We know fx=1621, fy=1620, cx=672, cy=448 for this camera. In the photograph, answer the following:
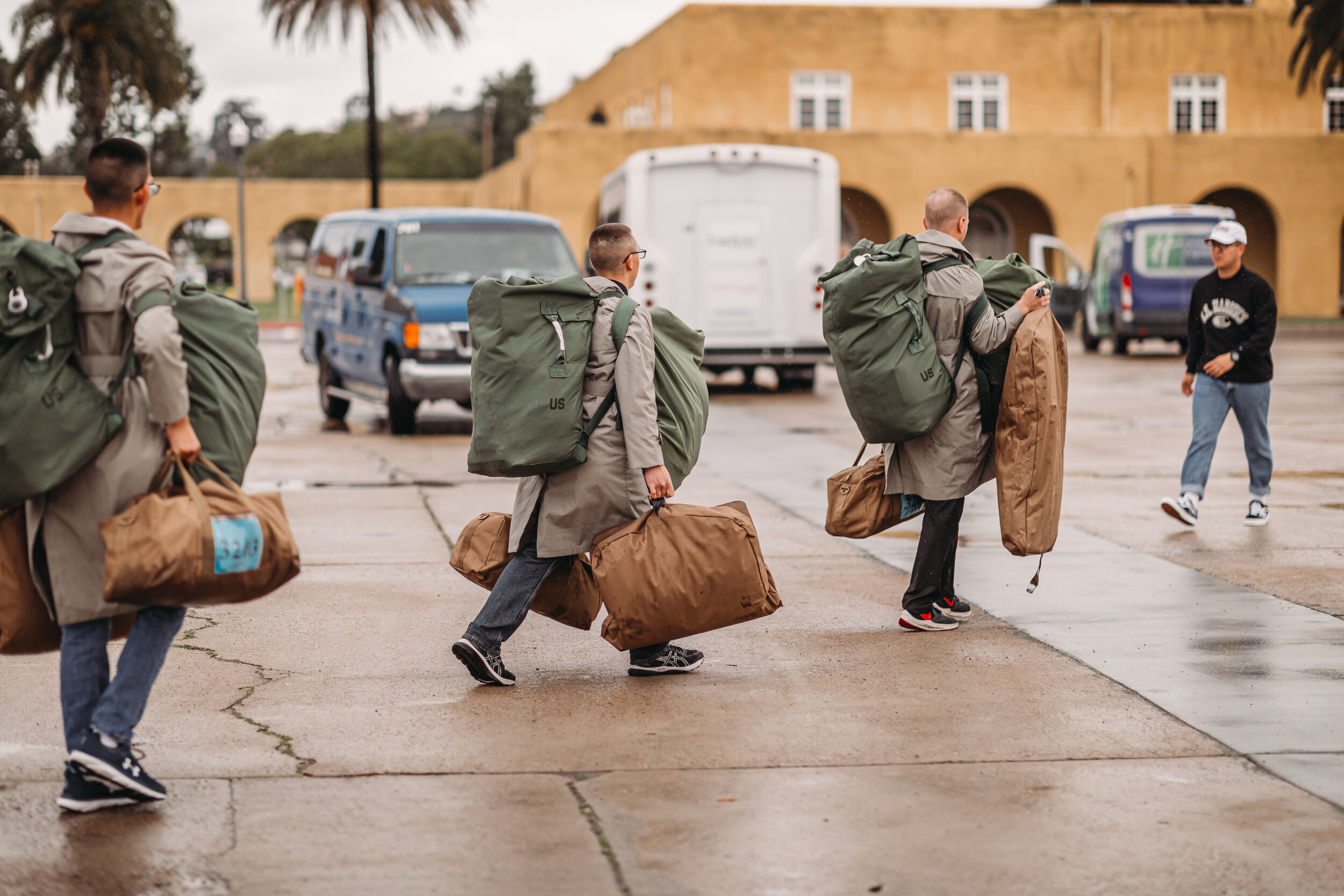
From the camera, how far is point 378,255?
1526 cm

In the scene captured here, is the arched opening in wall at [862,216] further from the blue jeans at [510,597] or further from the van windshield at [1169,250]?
the blue jeans at [510,597]

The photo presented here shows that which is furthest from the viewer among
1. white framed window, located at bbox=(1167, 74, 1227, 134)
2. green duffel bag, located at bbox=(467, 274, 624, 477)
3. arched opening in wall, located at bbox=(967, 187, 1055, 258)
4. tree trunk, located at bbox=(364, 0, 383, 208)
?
white framed window, located at bbox=(1167, 74, 1227, 134)

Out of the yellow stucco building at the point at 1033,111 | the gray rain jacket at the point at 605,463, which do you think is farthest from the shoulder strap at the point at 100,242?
the yellow stucco building at the point at 1033,111

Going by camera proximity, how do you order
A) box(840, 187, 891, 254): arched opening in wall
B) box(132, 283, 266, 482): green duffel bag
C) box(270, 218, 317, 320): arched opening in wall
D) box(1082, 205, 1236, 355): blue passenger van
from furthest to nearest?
1. box(270, 218, 317, 320): arched opening in wall
2. box(840, 187, 891, 254): arched opening in wall
3. box(1082, 205, 1236, 355): blue passenger van
4. box(132, 283, 266, 482): green duffel bag

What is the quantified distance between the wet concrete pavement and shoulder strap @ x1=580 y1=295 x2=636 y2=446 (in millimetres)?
916

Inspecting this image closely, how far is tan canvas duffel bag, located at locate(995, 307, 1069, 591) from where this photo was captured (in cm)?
625

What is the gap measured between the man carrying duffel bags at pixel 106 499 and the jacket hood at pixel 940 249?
3.23 meters

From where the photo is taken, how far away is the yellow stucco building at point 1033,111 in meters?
38.8

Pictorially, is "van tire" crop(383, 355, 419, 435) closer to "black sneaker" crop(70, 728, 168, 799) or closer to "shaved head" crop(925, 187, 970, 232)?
"shaved head" crop(925, 187, 970, 232)

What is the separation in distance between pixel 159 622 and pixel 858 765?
1.99 metres

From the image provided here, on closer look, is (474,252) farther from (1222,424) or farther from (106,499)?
(106,499)

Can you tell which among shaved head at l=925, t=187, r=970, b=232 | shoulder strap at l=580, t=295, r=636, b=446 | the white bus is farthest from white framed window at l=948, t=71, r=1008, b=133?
shoulder strap at l=580, t=295, r=636, b=446

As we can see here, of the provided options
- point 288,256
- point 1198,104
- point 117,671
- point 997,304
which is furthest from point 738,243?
point 288,256

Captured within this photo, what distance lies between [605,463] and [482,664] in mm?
825
